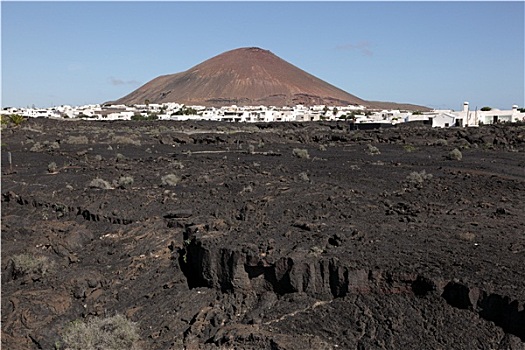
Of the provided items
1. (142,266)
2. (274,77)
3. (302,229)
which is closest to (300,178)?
(302,229)

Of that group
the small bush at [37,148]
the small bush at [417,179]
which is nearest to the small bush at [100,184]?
the small bush at [417,179]

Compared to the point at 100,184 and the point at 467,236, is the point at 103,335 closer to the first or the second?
Result: the point at 467,236

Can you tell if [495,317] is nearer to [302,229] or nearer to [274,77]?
[302,229]

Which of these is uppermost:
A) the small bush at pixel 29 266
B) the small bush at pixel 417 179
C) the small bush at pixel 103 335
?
the small bush at pixel 417 179

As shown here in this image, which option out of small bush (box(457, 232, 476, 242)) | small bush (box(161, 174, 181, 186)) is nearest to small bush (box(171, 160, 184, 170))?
small bush (box(161, 174, 181, 186))

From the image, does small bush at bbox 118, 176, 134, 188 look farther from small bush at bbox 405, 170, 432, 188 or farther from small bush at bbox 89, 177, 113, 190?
small bush at bbox 405, 170, 432, 188

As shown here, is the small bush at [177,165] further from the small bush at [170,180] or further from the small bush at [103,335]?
the small bush at [103,335]
